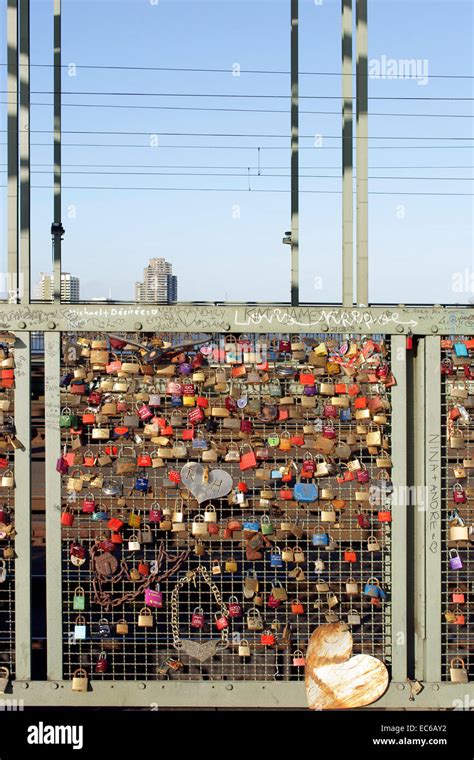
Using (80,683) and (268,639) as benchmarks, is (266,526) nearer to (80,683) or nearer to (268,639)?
(268,639)

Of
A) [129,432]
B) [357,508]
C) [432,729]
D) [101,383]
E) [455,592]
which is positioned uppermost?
[101,383]

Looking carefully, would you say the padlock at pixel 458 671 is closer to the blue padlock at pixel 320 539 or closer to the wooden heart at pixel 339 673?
the wooden heart at pixel 339 673

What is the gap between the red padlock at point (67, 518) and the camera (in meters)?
4.60

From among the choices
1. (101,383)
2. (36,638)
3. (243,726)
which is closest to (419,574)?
(243,726)

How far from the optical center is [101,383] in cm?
465

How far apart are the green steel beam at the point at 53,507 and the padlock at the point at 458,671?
225 cm

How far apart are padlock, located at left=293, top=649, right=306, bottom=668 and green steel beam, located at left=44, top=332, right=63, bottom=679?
134 cm

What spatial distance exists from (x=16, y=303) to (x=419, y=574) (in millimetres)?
2817

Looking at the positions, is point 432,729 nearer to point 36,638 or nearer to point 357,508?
point 357,508

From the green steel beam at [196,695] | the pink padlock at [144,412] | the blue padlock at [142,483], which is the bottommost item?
the green steel beam at [196,695]

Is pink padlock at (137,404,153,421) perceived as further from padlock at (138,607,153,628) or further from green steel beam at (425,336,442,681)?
green steel beam at (425,336,442,681)

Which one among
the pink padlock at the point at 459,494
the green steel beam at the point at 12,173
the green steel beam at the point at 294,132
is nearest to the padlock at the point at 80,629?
the green steel beam at the point at 12,173

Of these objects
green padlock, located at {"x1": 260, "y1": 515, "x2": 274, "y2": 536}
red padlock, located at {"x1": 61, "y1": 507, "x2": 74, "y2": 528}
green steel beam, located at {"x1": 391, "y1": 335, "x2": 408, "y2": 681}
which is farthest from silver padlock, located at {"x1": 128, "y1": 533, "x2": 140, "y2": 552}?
green steel beam, located at {"x1": 391, "y1": 335, "x2": 408, "y2": 681}

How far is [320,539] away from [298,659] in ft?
2.31
